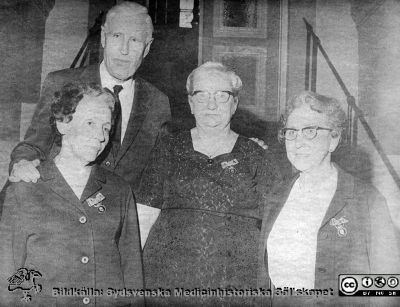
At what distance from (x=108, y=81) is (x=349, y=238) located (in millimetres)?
1619

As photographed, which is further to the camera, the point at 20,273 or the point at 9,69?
the point at 9,69

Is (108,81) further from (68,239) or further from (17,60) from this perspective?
(68,239)

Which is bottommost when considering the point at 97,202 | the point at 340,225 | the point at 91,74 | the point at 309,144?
the point at 340,225

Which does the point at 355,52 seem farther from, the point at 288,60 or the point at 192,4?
the point at 192,4

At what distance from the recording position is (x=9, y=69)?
299 centimetres

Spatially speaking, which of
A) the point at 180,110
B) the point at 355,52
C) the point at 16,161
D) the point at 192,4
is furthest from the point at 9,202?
the point at 355,52

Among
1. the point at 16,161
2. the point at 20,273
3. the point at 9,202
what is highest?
the point at 16,161

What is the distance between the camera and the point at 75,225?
2.74 metres

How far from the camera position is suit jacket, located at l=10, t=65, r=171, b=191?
9.44 feet

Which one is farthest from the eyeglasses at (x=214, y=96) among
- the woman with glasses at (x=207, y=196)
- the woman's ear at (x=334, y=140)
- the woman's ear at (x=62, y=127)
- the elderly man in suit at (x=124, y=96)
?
the woman's ear at (x=62, y=127)

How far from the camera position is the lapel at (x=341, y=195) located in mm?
2854

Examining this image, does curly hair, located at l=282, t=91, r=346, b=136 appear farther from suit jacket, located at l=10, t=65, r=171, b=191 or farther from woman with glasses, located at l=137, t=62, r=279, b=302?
suit jacket, located at l=10, t=65, r=171, b=191

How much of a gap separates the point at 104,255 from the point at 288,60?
1.53 meters

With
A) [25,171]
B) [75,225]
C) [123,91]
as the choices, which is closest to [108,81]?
[123,91]
